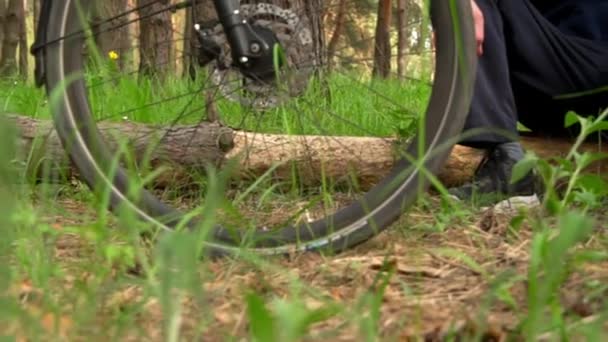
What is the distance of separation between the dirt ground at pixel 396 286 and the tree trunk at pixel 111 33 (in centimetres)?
50

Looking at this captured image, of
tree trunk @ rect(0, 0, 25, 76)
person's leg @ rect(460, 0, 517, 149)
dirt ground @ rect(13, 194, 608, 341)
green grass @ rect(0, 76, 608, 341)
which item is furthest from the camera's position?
tree trunk @ rect(0, 0, 25, 76)

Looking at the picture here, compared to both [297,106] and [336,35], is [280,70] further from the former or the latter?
[336,35]

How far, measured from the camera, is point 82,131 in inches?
90.2

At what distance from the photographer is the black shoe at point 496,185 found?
109 inches

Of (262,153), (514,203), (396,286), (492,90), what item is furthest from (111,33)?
(396,286)

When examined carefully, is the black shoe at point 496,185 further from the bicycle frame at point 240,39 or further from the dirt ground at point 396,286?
the bicycle frame at point 240,39

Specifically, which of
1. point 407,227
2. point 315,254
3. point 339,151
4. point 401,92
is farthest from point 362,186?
point 315,254

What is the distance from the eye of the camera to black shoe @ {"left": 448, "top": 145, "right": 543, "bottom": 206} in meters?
2.77

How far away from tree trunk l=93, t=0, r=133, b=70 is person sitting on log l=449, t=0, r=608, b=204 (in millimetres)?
895

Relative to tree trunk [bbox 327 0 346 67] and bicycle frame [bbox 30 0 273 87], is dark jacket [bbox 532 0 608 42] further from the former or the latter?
bicycle frame [bbox 30 0 273 87]

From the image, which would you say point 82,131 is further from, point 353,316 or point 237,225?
point 353,316

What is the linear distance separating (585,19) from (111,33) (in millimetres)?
1311

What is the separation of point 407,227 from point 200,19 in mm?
702

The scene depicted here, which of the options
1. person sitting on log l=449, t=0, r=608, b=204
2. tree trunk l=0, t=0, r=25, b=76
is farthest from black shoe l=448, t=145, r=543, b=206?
tree trunk l=0, t=0, r=25, b=76
